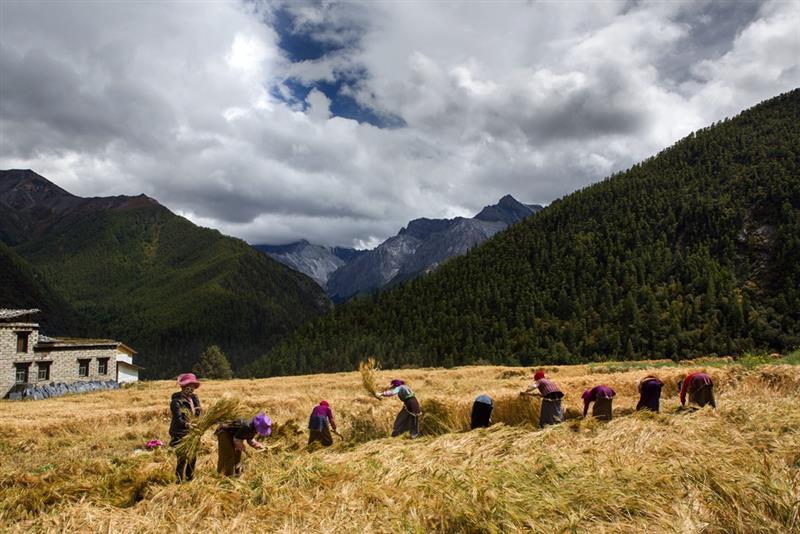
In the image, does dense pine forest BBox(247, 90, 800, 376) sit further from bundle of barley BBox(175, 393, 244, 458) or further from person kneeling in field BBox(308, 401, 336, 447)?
bundle of barley BBox(175, 393, 244, 458)

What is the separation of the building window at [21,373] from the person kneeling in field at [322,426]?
47283mm

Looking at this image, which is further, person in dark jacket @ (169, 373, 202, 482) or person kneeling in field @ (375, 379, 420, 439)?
person kneeling in field @ (375, 379, 420, 439)

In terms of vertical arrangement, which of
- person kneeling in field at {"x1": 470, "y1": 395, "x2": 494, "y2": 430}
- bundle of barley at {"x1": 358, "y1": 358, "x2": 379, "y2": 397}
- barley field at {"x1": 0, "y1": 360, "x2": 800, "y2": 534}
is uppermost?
bundle of barley at {"x1": 358, "y1": 358, "x2": 379, "y2": 397}

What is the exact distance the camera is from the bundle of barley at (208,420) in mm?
6398

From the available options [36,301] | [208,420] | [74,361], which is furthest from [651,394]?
[36,301]

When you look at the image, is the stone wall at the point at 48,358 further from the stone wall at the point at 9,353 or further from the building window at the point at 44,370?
the building window at the point at 44,370

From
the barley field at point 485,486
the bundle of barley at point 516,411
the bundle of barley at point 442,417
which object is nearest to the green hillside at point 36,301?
the bundle of barley at point 442,417

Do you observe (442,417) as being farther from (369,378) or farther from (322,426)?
(322,426)

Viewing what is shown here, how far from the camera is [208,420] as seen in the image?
6.87 meters

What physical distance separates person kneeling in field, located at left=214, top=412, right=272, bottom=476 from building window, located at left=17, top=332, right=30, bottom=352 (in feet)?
165

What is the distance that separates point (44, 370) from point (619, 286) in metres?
122

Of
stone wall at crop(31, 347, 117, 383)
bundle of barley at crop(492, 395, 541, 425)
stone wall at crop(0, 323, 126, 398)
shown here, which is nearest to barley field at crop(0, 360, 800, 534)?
bundle of barley at crop(492, 395, 541, 425)

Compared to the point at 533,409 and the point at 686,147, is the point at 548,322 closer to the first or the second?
the point at 533,409

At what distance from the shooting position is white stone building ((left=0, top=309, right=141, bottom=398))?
44375 mm
